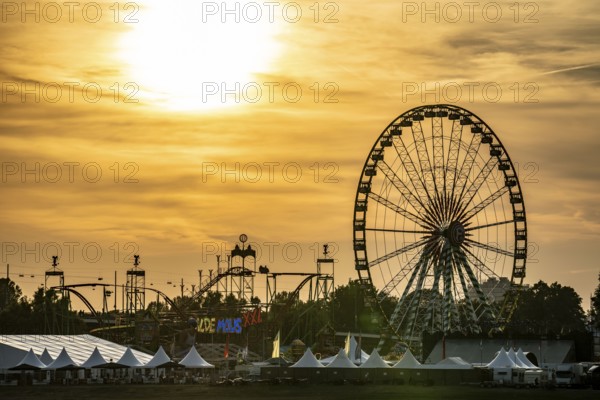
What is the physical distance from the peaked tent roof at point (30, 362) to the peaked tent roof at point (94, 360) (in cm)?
379

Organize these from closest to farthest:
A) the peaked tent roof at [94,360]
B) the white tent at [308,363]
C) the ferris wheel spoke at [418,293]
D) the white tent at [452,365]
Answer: the white tent at [452,365] → the white tent at [308,363] → the peaked tent roof at [94,360] → the ferris wheel spoke at [418,293]

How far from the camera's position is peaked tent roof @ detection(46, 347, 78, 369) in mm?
112525

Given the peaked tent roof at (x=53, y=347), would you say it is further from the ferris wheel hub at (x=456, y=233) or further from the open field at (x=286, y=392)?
the ferris wheel hub at (x=456, y=233)

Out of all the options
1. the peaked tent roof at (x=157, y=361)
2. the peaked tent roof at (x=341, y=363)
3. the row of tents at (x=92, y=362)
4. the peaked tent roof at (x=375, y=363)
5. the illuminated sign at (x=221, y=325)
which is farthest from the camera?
the illuminated sign at (x=221, y=325)

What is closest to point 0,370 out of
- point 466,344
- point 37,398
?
point 37,398

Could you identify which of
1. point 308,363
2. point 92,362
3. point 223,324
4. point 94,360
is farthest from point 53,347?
point 223,324

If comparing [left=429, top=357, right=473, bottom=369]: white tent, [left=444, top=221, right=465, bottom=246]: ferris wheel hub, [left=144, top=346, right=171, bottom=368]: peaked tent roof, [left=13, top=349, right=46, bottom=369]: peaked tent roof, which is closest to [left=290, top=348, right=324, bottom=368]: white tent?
[left=429, top=357, right=473, bottom=369]: white tent

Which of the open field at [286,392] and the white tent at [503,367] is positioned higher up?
the white tent at [503,367]

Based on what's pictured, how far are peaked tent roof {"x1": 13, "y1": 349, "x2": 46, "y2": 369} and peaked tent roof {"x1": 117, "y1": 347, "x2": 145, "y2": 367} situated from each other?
7.32 meters

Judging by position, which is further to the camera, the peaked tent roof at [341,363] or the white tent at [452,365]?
the peaked tent roof at [341,363]

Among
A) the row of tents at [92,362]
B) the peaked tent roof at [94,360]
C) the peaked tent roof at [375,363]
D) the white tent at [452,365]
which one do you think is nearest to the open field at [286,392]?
the row of tents at [92,362]

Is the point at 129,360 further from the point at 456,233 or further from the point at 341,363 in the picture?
the point at 456,233

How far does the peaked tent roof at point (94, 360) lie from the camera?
4469 inches

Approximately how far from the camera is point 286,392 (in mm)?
92312
